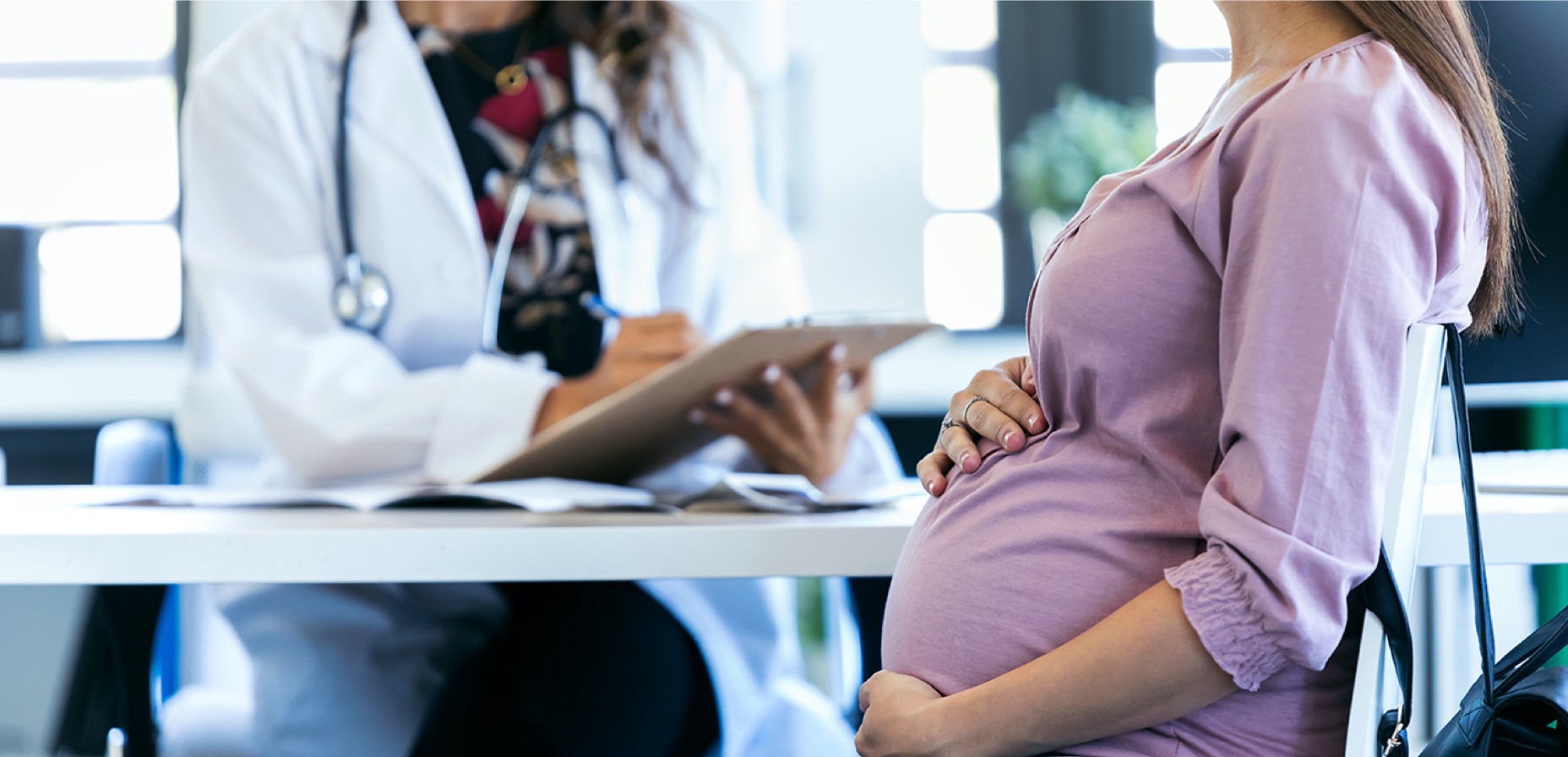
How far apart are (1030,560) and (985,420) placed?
0.33 feet

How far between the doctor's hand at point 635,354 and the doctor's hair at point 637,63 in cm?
37

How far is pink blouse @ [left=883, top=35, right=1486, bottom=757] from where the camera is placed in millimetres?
481

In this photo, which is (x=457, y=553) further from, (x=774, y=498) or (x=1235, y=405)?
(x=1235, y=405)

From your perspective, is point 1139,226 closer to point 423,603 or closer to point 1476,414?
point 423,603

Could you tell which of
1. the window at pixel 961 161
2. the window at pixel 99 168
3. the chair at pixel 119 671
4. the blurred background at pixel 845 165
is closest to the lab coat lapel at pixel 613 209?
the chair at pixel 119 671

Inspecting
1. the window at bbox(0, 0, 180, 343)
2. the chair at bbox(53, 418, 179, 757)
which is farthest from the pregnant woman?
the window at bbox(0, 0, 180, 343)

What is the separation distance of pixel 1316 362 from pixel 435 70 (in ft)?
3.44

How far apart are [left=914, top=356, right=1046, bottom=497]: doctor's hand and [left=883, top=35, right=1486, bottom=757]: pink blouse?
0.04 feet

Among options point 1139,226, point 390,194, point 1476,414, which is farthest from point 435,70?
A: point 1476,414

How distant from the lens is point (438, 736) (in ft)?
3.32

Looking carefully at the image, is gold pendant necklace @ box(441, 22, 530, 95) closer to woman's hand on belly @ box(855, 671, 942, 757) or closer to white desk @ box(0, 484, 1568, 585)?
white desk @ box(0, 484, 1568, 585)

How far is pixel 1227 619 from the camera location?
1.63ft

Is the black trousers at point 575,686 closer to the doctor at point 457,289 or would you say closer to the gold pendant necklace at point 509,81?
the doctor at point 457,289

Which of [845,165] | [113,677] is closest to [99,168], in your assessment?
[845,165]
